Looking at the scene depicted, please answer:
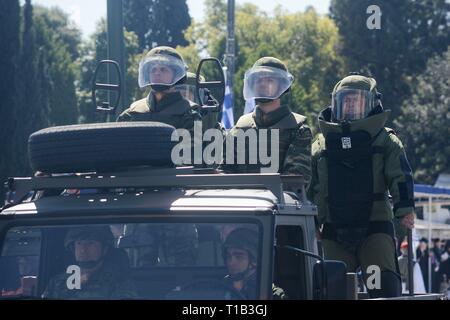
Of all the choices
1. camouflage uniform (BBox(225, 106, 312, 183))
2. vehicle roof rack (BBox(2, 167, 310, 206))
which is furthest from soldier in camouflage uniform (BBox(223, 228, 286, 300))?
camouflage uniform (BBox(225, 106, 312, 183))

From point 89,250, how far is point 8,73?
33.9 meters

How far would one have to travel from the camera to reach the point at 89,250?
18.1 feet

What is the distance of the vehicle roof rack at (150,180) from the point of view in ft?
19.0

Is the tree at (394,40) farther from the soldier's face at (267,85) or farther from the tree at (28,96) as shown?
the soldier's face at (267,85)

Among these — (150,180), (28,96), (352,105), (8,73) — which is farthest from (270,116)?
(28,96)

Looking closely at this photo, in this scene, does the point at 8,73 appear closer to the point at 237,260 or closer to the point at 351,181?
the point at 351,181

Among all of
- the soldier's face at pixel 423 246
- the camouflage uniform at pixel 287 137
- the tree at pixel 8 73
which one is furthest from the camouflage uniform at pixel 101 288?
the tree at pixel 8 73

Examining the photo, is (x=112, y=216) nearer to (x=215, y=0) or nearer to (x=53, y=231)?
(x=53, y=231)

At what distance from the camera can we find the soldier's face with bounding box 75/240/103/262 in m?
5.52

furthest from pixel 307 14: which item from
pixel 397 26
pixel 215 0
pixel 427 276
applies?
pixel 427 276

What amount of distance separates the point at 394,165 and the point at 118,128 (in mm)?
2205

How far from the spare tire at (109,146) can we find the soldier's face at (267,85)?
158 centimetres
